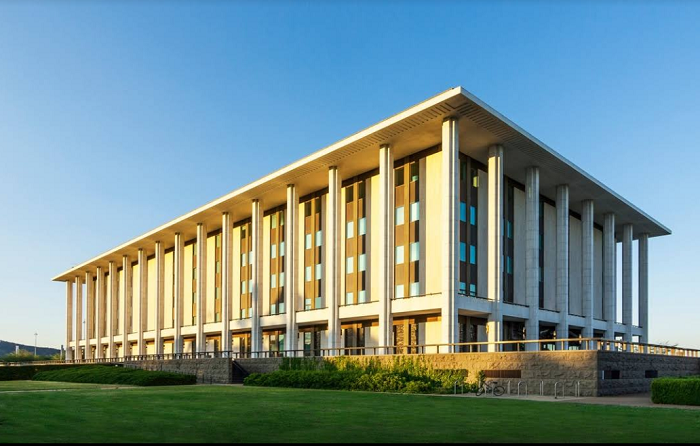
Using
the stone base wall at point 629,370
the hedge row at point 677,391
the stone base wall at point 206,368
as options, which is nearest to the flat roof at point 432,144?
the stone base wall at point 206,368

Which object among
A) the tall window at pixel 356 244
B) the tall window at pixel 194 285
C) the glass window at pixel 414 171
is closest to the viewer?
the glass window at pixel 414 171

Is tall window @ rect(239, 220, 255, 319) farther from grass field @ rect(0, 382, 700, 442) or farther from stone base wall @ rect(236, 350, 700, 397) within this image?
grass field @ rect(0, 382, 700, 442)

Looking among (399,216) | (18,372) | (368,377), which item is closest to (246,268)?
(18,372)

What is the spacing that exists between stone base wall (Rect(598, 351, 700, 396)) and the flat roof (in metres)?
16.0

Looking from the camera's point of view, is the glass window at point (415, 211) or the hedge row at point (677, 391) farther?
the glass window at point (415, 211)

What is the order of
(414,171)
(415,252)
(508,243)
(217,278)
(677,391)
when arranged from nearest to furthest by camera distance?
(677,391)
(415,252)
(414,171)
(508,243)
(217,278)

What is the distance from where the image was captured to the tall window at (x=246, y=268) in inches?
2623

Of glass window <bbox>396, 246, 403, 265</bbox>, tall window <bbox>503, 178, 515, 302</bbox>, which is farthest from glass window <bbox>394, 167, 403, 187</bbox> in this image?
tall window <bbox>503, 178, 515, 302</bbox>

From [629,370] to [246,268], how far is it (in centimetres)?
4366

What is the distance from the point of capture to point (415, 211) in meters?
46.8

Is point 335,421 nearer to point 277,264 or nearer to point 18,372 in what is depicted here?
point 277,264

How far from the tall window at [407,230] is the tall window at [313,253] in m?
9.97

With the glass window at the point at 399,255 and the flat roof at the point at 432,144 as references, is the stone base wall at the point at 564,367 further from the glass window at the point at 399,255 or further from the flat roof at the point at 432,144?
the flat roof at the point at 432,144

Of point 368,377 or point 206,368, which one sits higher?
point 368,377
